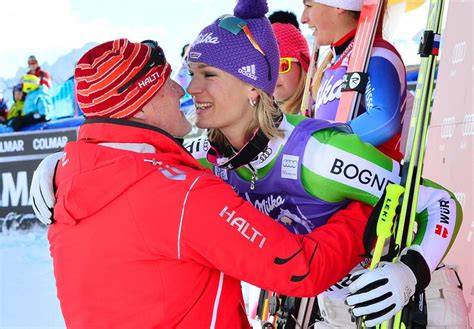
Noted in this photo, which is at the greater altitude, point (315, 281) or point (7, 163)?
point (315, 281)

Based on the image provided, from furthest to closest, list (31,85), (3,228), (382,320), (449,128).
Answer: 1. (31,85)
2. (3,228)
3. (449,128)
4. (382,320)

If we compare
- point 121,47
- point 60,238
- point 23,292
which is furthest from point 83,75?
point 23,292

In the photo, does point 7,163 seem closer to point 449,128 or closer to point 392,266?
point 449,128

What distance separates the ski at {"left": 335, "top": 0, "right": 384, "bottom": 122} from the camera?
258cm

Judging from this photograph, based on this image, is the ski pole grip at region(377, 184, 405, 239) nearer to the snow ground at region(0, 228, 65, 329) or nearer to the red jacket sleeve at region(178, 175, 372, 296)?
the red jacket sleeve at region(178, 175, 372, 296)

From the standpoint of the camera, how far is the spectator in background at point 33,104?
980cm

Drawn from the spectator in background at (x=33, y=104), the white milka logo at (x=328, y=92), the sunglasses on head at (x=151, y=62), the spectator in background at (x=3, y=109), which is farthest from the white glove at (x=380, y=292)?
the spectator in background at (x=3, y=109)

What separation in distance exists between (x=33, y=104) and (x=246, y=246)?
8599mm

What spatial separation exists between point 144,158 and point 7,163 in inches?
290

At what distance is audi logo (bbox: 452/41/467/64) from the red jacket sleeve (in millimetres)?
1656

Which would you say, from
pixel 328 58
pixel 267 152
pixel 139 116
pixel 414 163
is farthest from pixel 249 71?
pixel 328 58

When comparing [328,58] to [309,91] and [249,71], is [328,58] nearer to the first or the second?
[309,91]

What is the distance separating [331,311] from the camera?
8.36ft

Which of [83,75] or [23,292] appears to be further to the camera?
[23,292]
